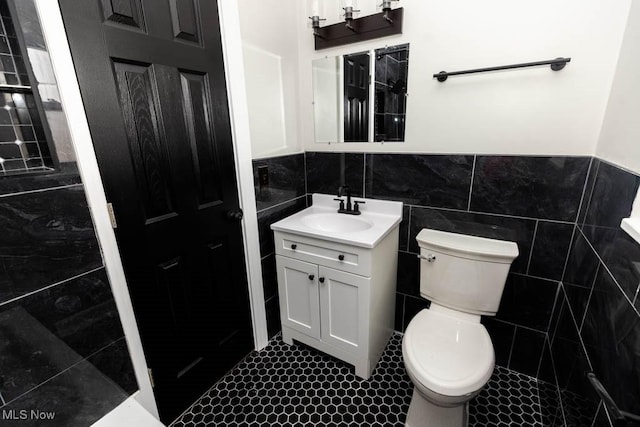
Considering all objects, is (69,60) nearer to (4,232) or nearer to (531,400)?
(4,232)

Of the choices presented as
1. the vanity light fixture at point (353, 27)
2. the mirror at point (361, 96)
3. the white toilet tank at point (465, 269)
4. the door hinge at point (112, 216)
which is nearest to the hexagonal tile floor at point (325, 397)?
the white toilet tank at point (465, 269)

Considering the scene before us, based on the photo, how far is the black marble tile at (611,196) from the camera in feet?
2.87

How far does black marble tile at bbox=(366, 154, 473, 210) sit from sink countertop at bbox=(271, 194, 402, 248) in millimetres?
73

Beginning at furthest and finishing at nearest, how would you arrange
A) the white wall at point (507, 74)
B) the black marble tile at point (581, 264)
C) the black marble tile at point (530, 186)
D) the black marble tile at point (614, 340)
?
the black marble tile at point (530, 186) → the white wall at point (507, 74) → the black marble tile at point (581, 264) → the black marble tile at point (614, 340)

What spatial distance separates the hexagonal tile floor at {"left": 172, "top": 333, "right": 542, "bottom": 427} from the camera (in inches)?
57.0

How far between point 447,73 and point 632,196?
94 centimetres

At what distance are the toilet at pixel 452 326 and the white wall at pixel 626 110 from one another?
562 millimetres

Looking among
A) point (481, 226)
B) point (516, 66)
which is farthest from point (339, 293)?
point (516, 66)

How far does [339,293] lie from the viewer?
1.60m

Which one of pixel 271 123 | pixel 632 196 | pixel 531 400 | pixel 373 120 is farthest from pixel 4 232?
pixel 531 400

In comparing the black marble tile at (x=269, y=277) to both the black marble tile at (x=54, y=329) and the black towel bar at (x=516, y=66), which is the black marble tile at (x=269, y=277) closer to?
the black marble tile at (x=54, y=329)

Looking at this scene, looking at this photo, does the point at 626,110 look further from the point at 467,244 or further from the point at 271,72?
the point at 271,72

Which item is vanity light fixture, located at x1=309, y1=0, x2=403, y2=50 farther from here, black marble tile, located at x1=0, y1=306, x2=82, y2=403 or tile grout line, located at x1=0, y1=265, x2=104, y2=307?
black marble tile, located at x1=0, y1=306, x2=82, y2=403

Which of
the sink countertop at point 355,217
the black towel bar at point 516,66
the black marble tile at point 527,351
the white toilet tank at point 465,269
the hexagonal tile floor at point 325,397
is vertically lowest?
the hexagonal tile floor at point 325,397
